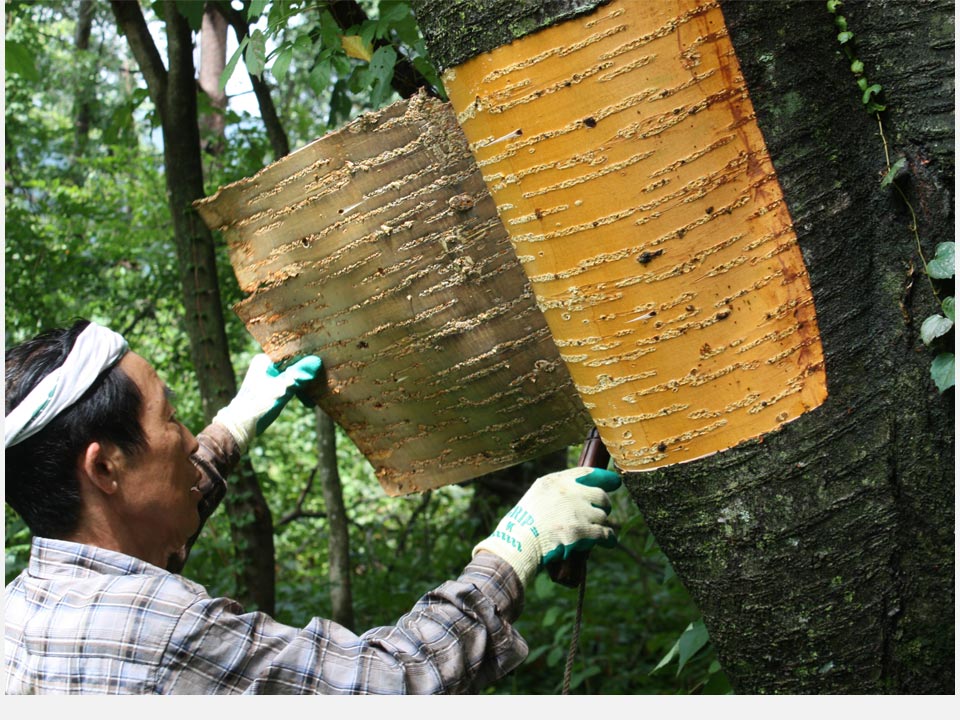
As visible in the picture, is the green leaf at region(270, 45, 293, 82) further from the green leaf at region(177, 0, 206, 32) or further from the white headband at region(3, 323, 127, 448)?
the white headband at region(3, 323, 127, 448)

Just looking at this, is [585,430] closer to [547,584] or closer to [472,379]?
[472,379]

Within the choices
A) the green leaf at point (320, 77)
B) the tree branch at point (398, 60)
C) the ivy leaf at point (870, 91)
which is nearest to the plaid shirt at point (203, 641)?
the ivy leaf at point (870, 91)

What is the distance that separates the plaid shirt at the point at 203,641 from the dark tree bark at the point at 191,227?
149cm

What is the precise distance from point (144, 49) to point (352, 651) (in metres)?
2.11

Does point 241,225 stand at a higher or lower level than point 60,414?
higher

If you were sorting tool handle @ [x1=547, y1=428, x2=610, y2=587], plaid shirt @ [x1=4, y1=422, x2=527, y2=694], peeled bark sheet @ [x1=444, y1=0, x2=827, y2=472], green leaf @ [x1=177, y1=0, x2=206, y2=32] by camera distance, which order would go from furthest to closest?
green leaf @ [x1=177, y1=0, x2=206, y2=32] < tool handle @ [x1=547, y1=428, x2=610, y2=587] < plaid shirt @ [x1=4, y1=422, x2=527, y2=694] < peeled bark sheet @ [x1=444, y1=0, x2=827, y2=472]

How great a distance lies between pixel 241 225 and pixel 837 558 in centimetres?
108

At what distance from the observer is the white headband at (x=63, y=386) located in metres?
1.39

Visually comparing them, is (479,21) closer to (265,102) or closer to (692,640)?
(692,640)

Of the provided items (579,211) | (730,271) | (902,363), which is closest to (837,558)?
(902,363)

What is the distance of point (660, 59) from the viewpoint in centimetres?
99

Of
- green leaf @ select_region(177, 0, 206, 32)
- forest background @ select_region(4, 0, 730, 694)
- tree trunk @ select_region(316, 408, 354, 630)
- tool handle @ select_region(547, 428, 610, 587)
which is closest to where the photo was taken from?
tool handle @ select_region(547, 428, 610, 587)

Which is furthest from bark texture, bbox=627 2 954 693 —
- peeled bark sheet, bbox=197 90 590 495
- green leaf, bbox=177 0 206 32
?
green leaf, bbox=177 0 206 32

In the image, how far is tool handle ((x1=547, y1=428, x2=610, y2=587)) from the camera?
1.51 meters
